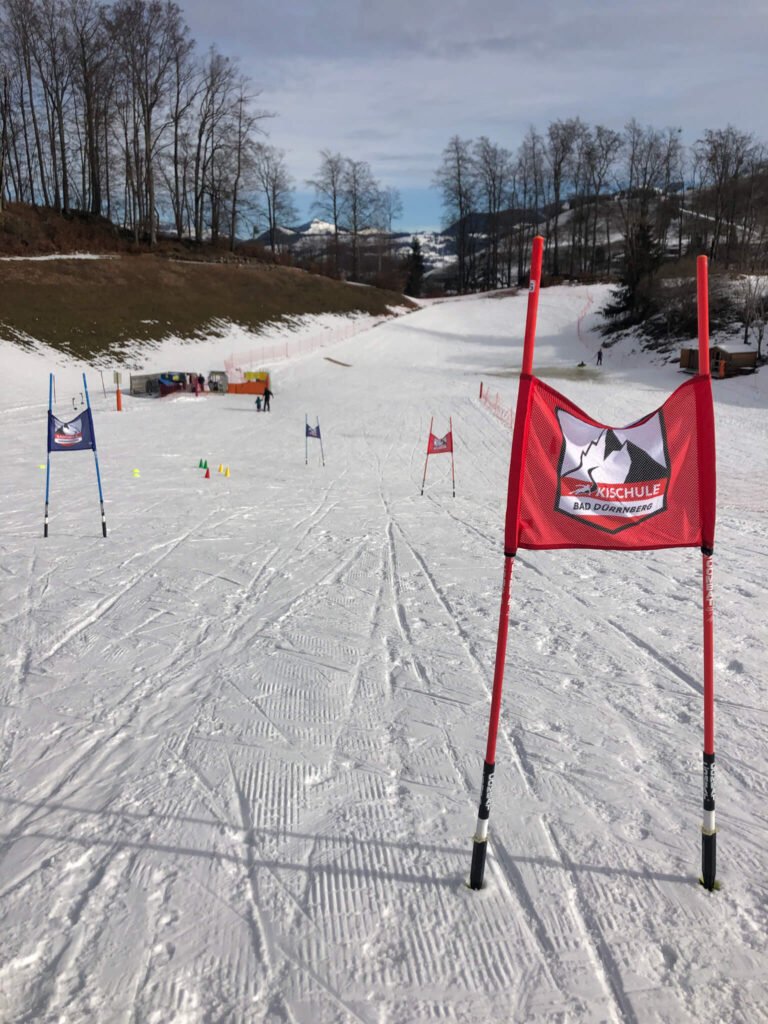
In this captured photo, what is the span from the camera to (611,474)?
3656 millimetres

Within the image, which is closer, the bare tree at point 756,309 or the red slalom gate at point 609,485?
the red slalom gate at point 609,485

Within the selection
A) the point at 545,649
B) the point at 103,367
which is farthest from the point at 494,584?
the point at 103,367

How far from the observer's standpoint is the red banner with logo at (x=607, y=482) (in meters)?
3.63

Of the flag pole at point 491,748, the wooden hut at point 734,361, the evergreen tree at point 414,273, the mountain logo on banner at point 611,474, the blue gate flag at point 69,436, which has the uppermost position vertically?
the evergreen tree at point 414,273

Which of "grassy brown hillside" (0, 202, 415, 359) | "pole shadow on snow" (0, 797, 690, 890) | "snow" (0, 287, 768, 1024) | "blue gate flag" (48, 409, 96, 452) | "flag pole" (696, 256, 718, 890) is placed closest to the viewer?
"snow" (0, 287, 768, 1024)

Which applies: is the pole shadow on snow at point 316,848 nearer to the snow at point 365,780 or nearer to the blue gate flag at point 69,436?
the snow at point 365,780

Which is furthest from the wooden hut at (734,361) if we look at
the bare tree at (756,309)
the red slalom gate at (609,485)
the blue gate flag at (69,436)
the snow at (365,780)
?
the red slalom gate at (609,485)

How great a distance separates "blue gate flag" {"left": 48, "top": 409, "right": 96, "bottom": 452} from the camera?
10.6 metres

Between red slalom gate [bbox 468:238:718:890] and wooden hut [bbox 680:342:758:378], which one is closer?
red slalom gate [bbox 468:238:718:890]

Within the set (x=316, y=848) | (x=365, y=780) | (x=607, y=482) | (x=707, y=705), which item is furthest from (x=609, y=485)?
(x=316, y=848)

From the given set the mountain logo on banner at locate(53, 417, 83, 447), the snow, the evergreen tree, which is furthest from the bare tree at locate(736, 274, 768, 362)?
the evergreen tree

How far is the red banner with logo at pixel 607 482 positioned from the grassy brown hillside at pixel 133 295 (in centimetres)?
3607

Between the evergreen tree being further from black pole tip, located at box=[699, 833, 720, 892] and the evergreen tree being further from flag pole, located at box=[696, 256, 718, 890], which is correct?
black pole tip, located at box=[699, 833, 720, 892]

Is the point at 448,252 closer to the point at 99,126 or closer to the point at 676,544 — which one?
the point at 99,126
